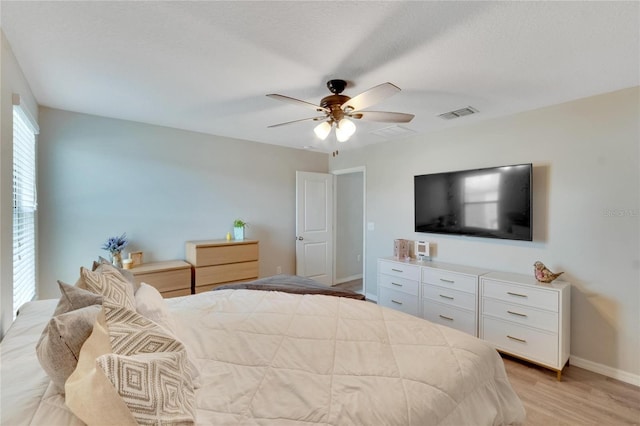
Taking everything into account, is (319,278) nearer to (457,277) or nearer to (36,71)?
(457,277)

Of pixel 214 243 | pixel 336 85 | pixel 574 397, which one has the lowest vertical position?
pixel 574 397

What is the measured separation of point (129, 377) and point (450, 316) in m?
3.08

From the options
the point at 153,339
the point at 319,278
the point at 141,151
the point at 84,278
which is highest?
the point at 141,151

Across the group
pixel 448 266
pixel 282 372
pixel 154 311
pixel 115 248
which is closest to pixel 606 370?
pixel 448 266

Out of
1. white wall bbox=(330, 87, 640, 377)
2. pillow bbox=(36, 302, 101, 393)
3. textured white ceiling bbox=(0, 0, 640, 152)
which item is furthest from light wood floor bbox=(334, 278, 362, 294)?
pillow bbox=(36, 302, 101, 393)

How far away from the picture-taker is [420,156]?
12.7ft

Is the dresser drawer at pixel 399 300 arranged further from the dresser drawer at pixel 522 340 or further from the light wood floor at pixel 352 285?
the light wood floor at pixel 352 285

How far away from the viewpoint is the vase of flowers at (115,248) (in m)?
3.12

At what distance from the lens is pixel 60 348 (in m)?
0.93

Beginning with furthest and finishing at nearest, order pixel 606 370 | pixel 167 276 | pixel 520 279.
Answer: pixel 167 276, pixel 520 279, pixel 606 370

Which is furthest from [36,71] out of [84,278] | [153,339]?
[153,339]

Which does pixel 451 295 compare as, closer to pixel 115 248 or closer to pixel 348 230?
pixel 348 230

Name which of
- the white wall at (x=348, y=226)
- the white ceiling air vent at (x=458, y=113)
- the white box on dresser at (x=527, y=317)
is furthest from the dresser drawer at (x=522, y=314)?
the white wall at (x=348, y=226)

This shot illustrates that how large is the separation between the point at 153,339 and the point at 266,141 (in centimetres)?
370
